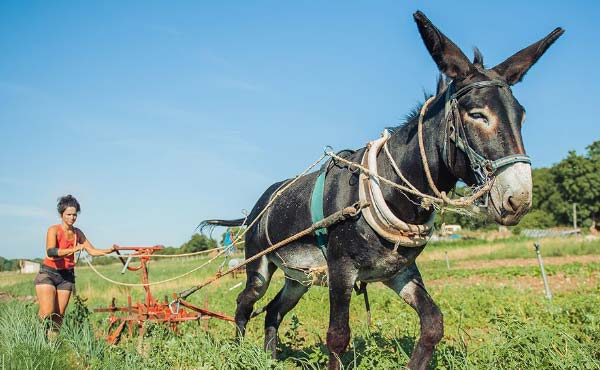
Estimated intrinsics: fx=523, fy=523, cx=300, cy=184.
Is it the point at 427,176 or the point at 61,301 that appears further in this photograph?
the point at 61,301

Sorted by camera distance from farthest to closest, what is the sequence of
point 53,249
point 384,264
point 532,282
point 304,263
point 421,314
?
point 532,282, point 53,249, point 304,263, point 421,314, point 384,264

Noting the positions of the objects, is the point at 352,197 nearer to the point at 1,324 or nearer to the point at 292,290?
the point at 292,290

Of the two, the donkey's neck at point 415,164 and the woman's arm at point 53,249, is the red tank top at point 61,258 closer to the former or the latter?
the woman's arm at point 53,249

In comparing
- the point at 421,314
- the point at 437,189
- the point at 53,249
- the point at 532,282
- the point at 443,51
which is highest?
the point at 443,51

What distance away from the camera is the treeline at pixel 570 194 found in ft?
209

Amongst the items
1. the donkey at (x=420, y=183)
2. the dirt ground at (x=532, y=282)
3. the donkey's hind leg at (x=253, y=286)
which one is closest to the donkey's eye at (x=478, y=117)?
the donkey at (x=420, y=183)

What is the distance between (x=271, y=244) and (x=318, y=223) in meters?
1.14

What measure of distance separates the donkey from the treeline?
58515 mm

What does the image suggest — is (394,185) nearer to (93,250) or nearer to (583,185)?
(93,250)

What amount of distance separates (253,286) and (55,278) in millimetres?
2935

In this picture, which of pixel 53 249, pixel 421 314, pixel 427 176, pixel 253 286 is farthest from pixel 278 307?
pixel 53 249

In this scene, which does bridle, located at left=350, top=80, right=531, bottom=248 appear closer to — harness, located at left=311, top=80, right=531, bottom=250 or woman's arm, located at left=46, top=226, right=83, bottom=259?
harness, located at left=311, top=80, right=531, bottom=250

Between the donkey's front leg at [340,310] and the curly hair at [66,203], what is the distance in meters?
4.45

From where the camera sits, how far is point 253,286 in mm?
5715
